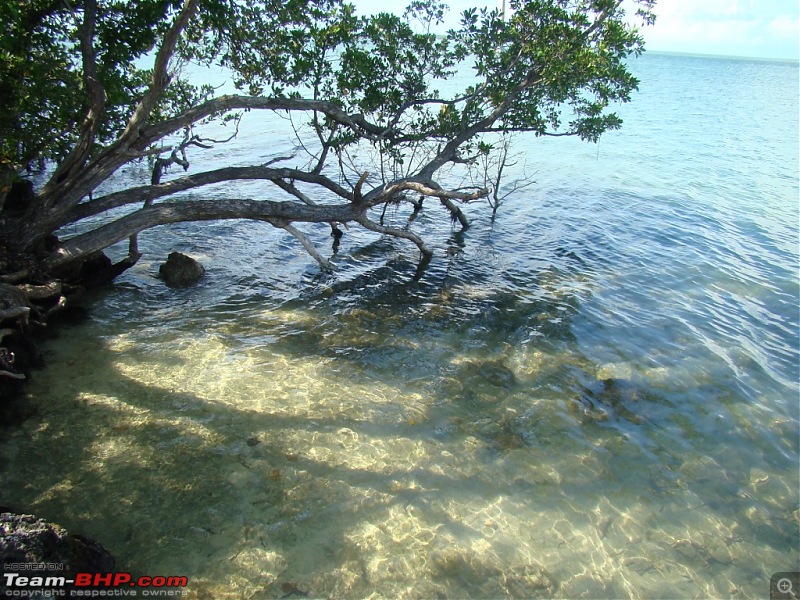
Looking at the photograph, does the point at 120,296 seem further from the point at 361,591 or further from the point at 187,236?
the point at 361,591

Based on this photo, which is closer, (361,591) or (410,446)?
(361,591)

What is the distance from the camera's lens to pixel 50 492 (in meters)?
6.10

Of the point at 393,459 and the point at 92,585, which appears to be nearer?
the point at 92,585

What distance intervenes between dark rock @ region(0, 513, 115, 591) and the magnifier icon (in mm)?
7938

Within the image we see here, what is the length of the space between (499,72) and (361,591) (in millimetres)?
11966

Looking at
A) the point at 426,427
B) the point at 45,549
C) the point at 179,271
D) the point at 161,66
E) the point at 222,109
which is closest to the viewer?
the point at 45,549

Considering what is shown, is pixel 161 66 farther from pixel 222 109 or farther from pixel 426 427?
pixel 426 427

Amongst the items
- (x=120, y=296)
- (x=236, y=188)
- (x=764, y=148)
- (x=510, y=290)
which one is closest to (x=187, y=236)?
(x=120, y=296)

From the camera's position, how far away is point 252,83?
12.0 metres
